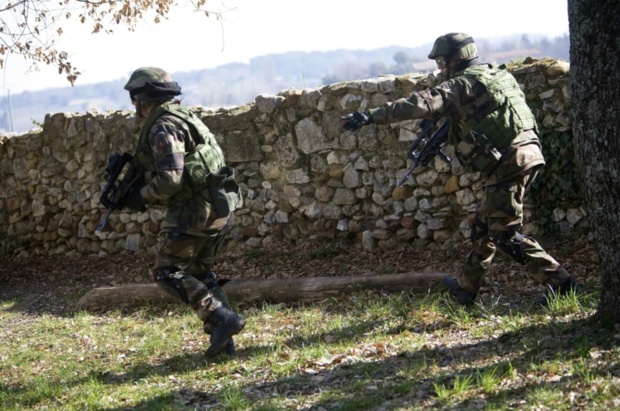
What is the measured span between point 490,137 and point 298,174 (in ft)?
12.7

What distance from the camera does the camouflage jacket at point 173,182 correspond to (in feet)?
18.6

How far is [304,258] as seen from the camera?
9.46 meters

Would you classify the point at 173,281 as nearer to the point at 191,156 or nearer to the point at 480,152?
the point at 191,156

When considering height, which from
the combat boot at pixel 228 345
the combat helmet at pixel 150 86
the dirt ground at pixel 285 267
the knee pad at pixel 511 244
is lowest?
the dirt ground at pixel 285 267

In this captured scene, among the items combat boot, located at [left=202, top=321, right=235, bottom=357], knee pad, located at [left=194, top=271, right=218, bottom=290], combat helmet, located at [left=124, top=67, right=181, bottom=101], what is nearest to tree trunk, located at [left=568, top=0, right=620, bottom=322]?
combat boot, located at [left=202, top=321, right=235, bottom=357]

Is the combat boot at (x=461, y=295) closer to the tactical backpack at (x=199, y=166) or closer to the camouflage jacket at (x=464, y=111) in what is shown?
the camouflage jacket at (x=464, y=111)

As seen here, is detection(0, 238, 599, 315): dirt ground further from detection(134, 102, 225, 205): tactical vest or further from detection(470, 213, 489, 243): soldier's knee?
detection(134, 102, 225, 205): tactical vest

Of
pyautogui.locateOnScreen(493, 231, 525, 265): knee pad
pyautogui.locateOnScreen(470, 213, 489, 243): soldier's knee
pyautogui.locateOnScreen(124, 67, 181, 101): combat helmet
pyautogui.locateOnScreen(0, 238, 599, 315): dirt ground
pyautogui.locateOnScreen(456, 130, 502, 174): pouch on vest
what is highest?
pyautogui.locateOnScreen(124, 67, 181, 101): combat helmet

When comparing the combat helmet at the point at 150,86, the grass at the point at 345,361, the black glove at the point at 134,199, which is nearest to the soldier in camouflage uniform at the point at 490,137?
the grass at the point at 345,361

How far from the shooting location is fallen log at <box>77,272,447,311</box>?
732 cm

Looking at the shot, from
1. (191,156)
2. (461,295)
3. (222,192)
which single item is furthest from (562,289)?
(191,156)

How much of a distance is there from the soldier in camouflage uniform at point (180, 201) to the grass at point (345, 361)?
397 millimetres

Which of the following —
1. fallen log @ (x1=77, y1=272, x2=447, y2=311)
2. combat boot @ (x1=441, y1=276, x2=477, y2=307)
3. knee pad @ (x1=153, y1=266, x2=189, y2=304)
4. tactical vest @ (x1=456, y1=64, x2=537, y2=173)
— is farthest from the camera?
fallen log @ (x1=77, y1=272, x2=447, y2=311)

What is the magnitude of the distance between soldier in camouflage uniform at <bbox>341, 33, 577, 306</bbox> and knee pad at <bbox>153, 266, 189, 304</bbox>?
1.55 metres
